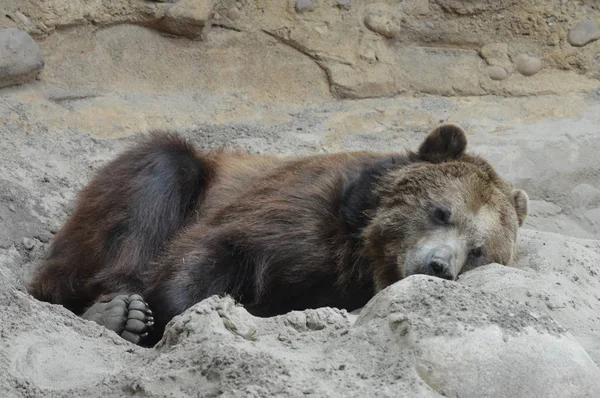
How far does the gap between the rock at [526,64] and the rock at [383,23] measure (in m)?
1.48

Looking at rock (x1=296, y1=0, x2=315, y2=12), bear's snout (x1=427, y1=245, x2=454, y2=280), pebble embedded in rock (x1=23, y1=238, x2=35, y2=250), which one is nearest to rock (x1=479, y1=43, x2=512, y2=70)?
rock (x1=296, y1=0, x2=315, y2=12)

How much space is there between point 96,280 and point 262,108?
3.86m

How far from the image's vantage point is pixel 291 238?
6469 mm

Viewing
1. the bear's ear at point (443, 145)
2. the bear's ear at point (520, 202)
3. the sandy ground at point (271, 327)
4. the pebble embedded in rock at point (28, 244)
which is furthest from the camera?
the pebble embedded in rock at point (28, 244)

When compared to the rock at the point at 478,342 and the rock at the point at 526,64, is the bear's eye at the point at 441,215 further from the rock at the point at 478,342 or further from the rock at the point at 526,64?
the rock at the point at 526,64

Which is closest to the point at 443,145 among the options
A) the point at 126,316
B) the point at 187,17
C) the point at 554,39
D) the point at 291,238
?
the point at 291,238

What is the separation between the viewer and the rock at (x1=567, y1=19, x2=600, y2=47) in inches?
440

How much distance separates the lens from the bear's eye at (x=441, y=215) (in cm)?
646

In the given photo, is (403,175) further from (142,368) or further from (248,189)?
(142,368)

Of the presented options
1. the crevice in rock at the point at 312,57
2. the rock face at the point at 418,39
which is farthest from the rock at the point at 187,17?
the crevice in rock at the point at 312,57

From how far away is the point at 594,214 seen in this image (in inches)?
389

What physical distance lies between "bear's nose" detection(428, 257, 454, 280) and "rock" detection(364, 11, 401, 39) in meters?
5.38

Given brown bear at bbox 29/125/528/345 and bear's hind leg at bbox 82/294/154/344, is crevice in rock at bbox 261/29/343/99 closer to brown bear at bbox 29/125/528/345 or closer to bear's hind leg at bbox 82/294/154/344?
brown bear at bbox 29/125/528/345

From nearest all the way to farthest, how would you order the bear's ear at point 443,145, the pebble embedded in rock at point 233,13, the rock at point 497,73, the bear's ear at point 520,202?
the bear's ear at point 443,145 → the bear's ear at point 520,202 → the pebble embedded in rock at point 233,13 → the rock at point 497,73
